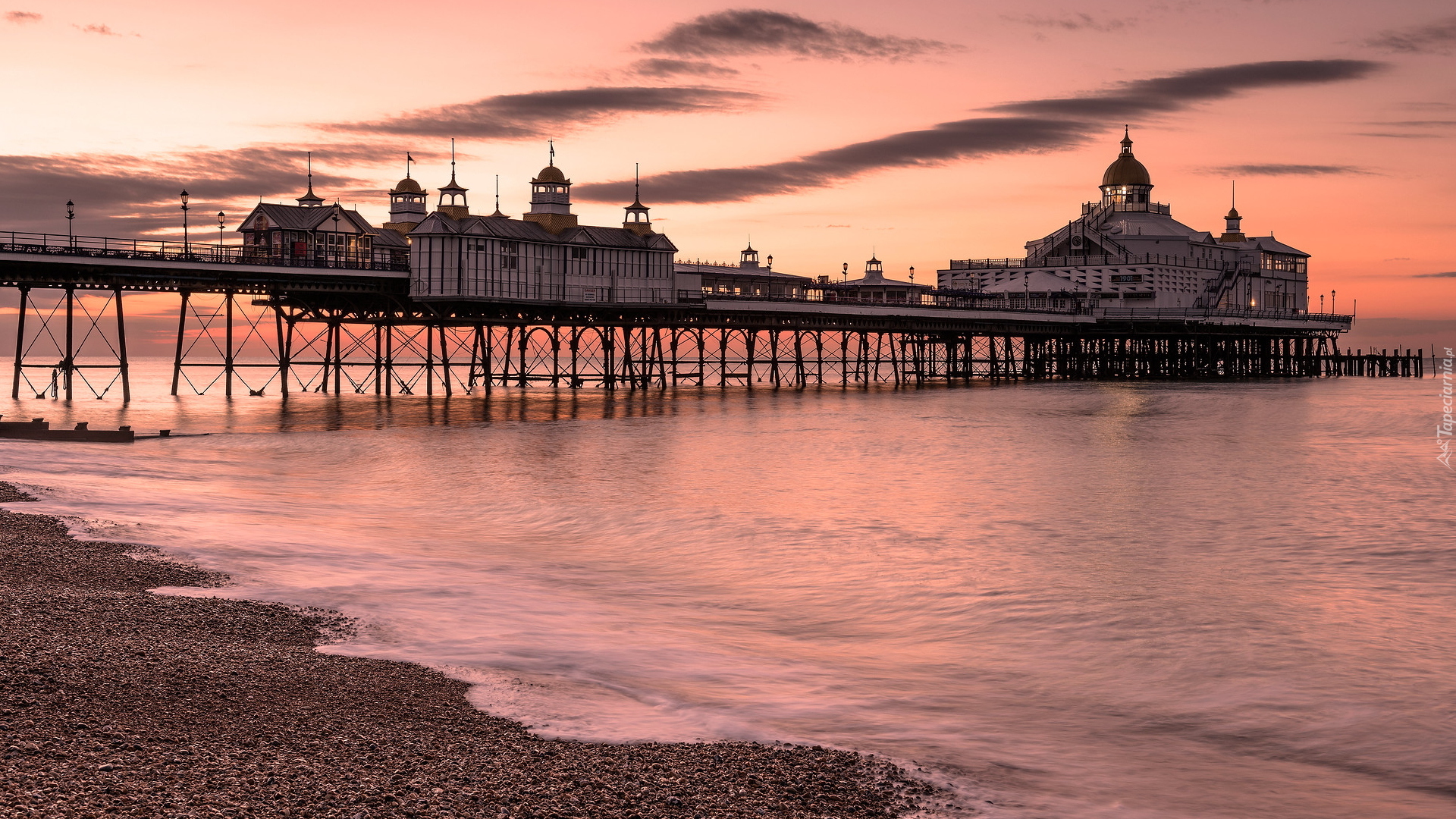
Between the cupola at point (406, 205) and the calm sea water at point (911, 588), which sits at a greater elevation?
the cupola at point (406, 205)

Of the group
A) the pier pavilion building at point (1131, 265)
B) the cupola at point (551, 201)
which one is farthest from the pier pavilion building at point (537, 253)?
the pier pavilion building at point (1131, 265)

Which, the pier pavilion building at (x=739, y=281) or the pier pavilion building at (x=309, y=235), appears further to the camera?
the pier pavilion building at (x=739, y=281)

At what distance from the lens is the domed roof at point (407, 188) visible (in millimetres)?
82688

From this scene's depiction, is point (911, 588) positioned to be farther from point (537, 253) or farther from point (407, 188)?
point (407, 188)

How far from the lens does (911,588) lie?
18.4 meters

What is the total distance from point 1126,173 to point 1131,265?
50.4 feet

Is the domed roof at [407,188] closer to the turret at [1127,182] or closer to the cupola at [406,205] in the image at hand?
the cupola at [406,205]

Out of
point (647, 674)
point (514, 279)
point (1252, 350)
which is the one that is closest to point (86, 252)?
point (514, 279)

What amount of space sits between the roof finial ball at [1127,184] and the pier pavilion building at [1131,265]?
8cm

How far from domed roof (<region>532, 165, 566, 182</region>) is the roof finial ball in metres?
77.2

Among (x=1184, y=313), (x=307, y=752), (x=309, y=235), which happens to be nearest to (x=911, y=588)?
(x=307, y=752)

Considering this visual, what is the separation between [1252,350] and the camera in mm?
135000

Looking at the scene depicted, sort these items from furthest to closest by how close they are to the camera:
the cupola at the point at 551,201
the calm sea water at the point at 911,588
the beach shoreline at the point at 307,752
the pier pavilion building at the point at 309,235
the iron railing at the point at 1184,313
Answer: the iron railing at the point at 1184,313 < the cupola at the point at 551,201 < the pier pavilion building at the point at 309,235 < the calm sea water at the point at 911,588 < the beach shoreline at the point at 307,752

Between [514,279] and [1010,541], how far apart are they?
164ft
